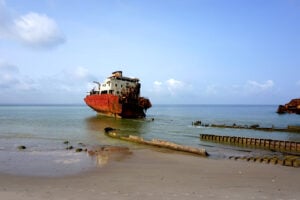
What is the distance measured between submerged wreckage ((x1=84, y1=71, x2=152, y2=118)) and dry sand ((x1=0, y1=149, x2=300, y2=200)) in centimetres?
3748

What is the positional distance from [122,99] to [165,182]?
42020 millimetres

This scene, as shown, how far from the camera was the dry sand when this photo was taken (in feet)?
30.9

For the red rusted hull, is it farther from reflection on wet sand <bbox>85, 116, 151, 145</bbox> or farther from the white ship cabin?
reflection on wet sand <bbox>85, 116, 151, 145</bbox>

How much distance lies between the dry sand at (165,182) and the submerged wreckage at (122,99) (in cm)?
3748

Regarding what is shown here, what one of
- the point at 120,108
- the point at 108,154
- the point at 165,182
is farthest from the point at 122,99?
the point at 165,182

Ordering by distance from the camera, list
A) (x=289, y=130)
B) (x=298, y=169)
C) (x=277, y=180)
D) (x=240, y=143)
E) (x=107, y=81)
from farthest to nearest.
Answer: (x=107, y=81) → (x=289, y=130) → (x=240, y=143) → (x=298, y=169) → (x=277, y=180)

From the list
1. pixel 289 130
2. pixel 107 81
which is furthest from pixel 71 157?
pixel 107 81

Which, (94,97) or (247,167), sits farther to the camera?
(94,97)

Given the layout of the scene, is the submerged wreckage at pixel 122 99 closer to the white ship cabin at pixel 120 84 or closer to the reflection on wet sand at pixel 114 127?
the white ship cabin at pixel 120 84

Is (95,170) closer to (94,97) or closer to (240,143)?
(240,143)

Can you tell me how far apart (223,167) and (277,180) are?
124 inches

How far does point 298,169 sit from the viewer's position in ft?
48.5

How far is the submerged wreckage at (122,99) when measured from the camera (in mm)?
53594

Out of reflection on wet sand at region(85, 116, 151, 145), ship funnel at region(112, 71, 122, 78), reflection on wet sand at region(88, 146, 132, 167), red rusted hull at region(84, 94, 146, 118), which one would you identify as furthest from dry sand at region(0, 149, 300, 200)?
ship funnel at region(112, 71, 122, 78)
